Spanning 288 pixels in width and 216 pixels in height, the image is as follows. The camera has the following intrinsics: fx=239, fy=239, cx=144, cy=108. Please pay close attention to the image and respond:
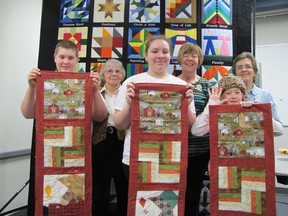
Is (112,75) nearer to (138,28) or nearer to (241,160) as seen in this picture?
(138,28)

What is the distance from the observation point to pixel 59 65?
1.82m

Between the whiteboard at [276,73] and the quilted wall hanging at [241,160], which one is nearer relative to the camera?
the quilted wall hanging at [241,160]

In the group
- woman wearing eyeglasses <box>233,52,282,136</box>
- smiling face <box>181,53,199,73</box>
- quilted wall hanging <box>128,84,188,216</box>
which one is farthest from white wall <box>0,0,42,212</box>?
woman wearing eyeglasses <box>233,52,282,136</box>

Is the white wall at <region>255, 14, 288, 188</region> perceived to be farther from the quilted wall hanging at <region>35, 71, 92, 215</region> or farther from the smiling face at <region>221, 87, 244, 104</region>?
the quilted wall hanging at <region>35, 71, 92, 215</region>

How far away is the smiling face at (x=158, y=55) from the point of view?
5.27 feet

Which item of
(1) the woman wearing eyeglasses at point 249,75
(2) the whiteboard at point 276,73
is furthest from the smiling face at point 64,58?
(2) the whiteboard at point 276,73

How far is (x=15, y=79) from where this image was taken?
3.10 m

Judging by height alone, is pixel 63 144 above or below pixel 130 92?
below

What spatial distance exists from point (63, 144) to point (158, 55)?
0.89 m

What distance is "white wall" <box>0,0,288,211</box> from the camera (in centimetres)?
295

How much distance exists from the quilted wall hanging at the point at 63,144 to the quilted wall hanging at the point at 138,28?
1.06 meters

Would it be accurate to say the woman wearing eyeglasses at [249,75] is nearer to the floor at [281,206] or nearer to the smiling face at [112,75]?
the smiling face at [112,75]

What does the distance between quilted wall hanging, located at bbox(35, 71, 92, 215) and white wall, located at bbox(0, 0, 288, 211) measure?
1.64 m

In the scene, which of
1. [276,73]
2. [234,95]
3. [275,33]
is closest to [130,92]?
[234,95]
